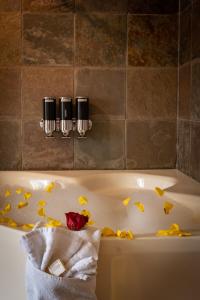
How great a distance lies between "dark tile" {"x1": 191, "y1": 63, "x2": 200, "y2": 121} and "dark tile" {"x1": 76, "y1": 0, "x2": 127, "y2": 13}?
0.57 m

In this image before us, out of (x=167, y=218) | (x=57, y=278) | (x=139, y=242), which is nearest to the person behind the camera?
(x=57, y=278)

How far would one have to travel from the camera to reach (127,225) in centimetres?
192

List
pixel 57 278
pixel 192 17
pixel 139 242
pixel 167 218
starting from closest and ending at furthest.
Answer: pixel 57 278
pixel 139 242
pixel 167 218
pixel 192 17

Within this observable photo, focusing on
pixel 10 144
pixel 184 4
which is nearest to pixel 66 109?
pixel 10 144

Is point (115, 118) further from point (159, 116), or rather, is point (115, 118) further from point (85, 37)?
point (85, 37)

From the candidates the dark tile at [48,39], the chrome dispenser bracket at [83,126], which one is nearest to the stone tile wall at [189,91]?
the chrome dispenser bracket at [83,126]

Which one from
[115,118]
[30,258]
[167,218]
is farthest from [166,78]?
[30,258]

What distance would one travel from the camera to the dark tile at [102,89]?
2.39m

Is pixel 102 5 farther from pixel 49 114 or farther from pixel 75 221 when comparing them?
pixel 75 221

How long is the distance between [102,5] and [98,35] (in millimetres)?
166

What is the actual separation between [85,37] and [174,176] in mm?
898

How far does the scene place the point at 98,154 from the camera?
7.97 feet

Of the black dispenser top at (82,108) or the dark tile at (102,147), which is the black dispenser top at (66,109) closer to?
the black dispenser top at (82,108)

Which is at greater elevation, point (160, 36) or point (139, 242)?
point (160, 36)
